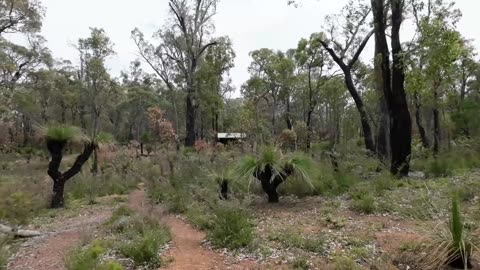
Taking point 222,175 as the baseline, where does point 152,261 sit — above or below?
below

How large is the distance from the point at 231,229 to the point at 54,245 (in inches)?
122

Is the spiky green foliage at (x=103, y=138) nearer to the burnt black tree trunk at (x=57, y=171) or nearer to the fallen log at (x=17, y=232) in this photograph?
the burnt black tree trunk at (x=57, y=171)

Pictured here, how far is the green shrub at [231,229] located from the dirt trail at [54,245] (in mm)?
2000

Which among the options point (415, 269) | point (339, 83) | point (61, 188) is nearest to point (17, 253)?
point (61, 188)

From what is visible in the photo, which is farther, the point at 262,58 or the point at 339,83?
the point at 262,58

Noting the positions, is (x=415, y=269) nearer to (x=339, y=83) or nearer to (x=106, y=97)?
(x=339, y=83)

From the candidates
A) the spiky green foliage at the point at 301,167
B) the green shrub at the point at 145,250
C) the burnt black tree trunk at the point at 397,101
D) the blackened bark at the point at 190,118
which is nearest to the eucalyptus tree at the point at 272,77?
the blackened bark at the point at 190,118

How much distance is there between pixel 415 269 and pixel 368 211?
9.12ft

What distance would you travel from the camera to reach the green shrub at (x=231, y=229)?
5989 mm

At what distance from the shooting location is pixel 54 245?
6.93 metres

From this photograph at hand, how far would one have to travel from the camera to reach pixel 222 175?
9.20 meters

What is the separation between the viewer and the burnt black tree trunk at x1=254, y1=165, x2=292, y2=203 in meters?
8.32

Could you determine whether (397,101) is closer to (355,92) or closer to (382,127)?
(382,127)

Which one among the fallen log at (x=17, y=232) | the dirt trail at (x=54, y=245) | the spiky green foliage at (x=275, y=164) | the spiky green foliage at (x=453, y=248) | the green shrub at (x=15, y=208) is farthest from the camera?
the spiky green foliage at (x=275, y=164)
